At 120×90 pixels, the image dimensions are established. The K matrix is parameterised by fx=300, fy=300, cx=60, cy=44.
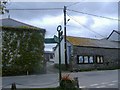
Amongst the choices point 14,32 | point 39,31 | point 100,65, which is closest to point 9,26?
point 14,32

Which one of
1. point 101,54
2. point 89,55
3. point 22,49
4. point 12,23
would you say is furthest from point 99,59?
point 22,49

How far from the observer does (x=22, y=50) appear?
30.8m

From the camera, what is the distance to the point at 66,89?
12961mm

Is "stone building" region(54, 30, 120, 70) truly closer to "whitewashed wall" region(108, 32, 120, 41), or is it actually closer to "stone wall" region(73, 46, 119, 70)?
"stone wall" region(73, 46, 119, 70)

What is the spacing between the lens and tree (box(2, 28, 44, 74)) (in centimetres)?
3003

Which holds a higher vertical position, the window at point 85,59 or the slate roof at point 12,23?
the slate roof at point 12,23

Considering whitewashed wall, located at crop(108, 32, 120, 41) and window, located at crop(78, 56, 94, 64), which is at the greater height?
whitewashed wall, located at crop(108, 32, 120, 41)

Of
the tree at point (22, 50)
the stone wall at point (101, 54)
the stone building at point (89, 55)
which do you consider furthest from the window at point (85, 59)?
the tree at point (22, 50)

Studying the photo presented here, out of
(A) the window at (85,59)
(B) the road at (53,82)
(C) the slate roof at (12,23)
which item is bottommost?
(B) the road at (53,82)

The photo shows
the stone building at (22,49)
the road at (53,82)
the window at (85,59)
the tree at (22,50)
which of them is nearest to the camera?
the road at (53,82)

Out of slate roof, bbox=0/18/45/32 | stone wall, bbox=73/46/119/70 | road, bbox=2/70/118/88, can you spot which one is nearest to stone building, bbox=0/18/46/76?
slate roof, bbox=0/18/45/32

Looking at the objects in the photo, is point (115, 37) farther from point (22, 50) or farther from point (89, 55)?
point (22, 50)

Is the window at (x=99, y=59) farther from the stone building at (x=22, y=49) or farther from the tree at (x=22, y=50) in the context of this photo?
the tree at (x=22, y=50)

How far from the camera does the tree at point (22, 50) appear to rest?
30.0 m
